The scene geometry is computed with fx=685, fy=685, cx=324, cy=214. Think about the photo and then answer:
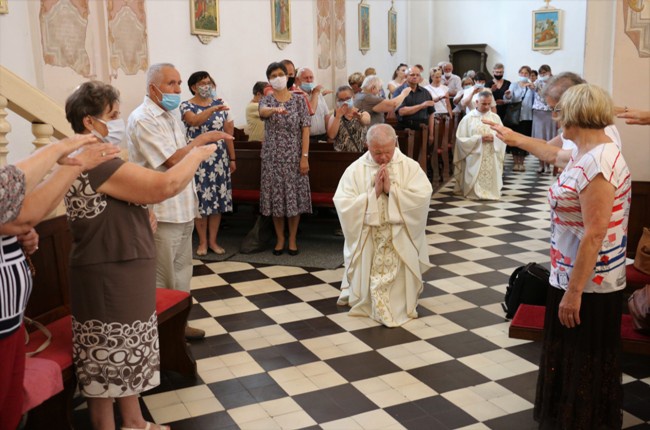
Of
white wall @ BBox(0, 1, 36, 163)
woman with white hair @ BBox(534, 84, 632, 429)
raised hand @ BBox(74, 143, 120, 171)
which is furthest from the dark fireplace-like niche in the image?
raised hand @ BBox(74, 143, 120, 171)

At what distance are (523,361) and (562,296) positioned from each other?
4.61ft

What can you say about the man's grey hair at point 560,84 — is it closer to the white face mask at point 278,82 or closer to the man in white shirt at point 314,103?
the white face mask at point 278,82

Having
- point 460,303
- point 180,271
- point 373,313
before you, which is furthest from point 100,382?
point 460,303

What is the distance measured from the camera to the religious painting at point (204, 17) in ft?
29.1

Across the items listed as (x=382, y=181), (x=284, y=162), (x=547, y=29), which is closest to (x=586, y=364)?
(x=382, y=181)

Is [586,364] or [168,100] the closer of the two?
[586,364]

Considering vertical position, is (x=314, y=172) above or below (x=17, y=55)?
below

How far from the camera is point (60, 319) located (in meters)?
Answer: 3.83

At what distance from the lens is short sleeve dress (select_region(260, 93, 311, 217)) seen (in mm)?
6953

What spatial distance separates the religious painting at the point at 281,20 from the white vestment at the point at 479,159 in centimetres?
335

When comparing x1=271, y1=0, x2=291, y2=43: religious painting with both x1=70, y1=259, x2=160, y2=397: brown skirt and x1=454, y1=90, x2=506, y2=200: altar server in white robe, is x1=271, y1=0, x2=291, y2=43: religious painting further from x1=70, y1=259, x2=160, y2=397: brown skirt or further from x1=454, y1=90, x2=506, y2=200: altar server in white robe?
x1=70, y1=259, x2=160, y2=397: brown skirt

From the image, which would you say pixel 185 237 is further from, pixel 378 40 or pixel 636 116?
pixel 378 40

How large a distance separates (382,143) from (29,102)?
8.21 feet

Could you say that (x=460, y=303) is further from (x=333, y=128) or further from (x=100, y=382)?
(x=100, y=382)
